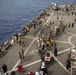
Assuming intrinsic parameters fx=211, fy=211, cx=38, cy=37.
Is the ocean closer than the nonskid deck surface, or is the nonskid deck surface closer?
the nonskid deck surface

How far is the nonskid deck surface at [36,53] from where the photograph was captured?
38812mm

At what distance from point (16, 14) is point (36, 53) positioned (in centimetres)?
5309

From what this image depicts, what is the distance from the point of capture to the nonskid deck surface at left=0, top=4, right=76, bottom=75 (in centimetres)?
3881

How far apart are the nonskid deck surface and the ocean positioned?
1492 centimetres

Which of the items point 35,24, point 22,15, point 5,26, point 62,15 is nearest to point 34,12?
point 22,15

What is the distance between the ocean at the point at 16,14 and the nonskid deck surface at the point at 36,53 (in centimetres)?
1492

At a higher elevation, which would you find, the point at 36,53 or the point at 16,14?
the point at 36,53

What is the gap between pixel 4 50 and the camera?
44250mm

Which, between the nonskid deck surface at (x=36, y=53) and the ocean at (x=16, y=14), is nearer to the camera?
the nonskid deck surface at (x=36, y=53)

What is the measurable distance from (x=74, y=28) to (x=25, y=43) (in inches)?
643

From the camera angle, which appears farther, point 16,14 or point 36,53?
point 16,14

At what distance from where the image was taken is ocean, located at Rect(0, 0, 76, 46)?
242 feet

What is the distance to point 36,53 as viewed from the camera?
43.8 meters

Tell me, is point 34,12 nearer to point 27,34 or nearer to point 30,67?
point 27,34
